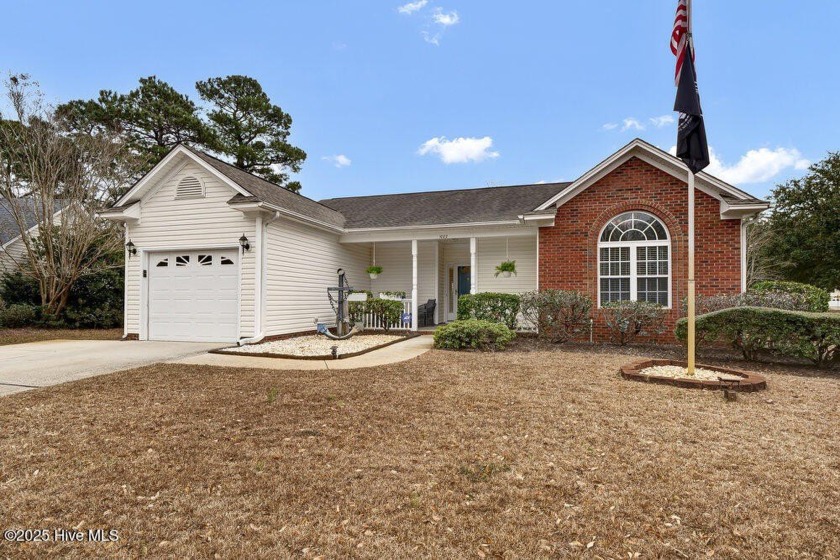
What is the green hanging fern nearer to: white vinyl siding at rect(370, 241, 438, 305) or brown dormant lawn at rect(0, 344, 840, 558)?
white vinyl siding at rect(370, 241, 438, 305)

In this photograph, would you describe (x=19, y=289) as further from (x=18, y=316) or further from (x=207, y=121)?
(x=207, y=121)

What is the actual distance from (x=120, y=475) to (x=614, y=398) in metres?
5.01

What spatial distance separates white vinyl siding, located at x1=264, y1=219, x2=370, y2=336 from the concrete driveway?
1.70 meters

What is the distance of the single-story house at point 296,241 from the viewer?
407 inches

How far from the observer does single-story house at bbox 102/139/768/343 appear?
407 inches

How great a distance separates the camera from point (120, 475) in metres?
3.22

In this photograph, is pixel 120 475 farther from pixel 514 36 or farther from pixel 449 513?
pixel 514 36

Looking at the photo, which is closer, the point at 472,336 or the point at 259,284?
the point at 472,336

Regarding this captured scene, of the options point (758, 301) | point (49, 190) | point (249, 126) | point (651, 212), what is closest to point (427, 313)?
point (651, 212)

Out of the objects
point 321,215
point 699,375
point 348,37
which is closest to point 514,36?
point 348,37

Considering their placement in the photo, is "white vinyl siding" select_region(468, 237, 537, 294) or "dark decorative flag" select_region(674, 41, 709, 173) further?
"white vinyl siding" select_region(468, 237, 537, 294)

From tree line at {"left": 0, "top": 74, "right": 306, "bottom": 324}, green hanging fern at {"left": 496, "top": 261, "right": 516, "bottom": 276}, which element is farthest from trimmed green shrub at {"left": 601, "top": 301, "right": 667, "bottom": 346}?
tree line at {"left": 0, "top": 74, "right": 306, "bottom": 324}

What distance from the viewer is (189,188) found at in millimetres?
11234

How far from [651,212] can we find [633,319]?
274 centimetres
